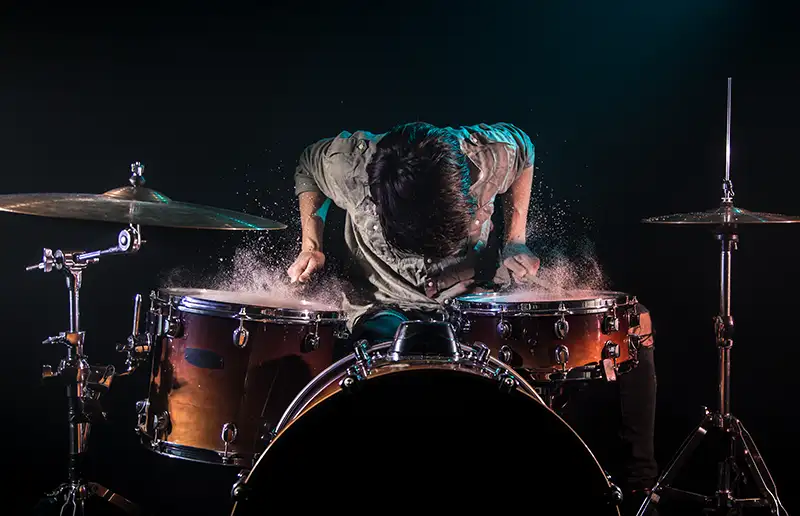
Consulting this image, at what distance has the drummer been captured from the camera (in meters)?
2.94

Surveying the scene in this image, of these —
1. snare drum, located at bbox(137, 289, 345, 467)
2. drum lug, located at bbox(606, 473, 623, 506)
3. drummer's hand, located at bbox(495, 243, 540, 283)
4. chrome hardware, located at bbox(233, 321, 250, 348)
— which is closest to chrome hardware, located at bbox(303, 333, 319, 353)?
snare drum, located at bbox(137, 289, 345, 467)

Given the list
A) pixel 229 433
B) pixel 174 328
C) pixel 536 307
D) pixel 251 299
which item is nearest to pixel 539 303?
pixel 536 307

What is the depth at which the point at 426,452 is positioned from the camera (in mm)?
1628

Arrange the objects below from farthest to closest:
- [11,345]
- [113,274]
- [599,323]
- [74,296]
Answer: [113,274]
[11,345]
[599,323]
[74,296]

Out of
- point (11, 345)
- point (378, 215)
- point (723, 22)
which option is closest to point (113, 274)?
point (11, 345)

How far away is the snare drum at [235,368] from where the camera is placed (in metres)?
2.31

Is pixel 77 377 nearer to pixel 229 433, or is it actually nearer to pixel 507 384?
pixel 229 433

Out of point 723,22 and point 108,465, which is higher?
point 723,22

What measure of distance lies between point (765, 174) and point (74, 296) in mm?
2977

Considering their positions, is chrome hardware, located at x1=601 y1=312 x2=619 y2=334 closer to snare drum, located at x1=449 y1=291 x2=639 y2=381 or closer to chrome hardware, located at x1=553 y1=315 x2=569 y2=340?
snare drum, located at x1=449 y1=291 x2=639 y2=381

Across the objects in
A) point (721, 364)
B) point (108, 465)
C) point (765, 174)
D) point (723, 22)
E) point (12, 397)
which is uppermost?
point (723, 22)

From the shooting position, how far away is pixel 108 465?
10.5 ft

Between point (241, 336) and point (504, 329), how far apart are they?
883mm

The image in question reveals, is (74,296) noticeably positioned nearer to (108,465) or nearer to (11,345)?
(11,345)
